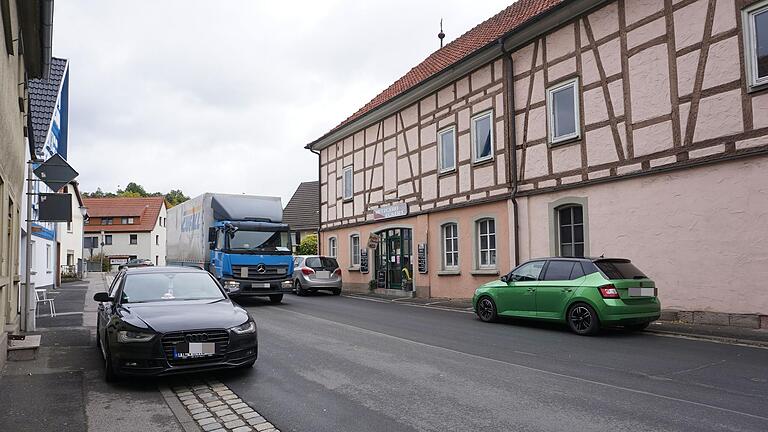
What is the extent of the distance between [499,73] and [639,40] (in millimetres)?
4731

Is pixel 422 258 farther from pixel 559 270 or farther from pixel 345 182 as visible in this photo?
pixel 559 270

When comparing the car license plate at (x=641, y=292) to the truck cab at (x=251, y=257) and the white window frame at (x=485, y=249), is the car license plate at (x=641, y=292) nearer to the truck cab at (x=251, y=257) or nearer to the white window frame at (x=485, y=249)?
the white window frame at (x=485, y=249)

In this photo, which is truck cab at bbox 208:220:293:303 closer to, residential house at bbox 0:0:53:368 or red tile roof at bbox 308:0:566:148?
residential house at bbox 0:0:53:368

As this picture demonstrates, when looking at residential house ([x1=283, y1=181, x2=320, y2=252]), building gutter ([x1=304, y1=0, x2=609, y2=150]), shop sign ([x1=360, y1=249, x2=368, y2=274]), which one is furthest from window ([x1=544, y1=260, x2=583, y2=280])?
residential house ([x1=283, y1=181, x2=320, y2=252])

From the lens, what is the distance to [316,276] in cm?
2172

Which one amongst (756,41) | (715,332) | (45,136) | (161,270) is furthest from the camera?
(45,136)

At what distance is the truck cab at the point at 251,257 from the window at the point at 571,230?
8.00m

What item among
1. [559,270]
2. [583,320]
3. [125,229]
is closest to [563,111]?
[559,270]

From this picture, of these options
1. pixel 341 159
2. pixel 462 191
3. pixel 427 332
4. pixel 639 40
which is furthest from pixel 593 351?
pixel 341 159

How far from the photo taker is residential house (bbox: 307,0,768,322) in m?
10.8

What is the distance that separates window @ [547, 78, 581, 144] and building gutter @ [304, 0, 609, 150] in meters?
1.67

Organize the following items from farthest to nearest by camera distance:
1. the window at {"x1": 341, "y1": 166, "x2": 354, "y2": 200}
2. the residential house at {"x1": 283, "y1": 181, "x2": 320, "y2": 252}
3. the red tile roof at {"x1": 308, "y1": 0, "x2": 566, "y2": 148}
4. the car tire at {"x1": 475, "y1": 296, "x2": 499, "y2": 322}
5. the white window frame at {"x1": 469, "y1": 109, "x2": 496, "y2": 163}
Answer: the residential house at {"x1": 283, "y1": 181, "x2": 320, "y2": 252} < the window at {"x1": 341, "y1": 166, "x2": 354, "y2": 200} < the red tile roof at {"x1": 308, "y1": 0, "x2": 566, "y2": 148} < the white window frame at {"x1": 469, "y1": 109, "x2": 496, "y2": 163} < the car tire at {"x1": 475, "y1": 296, "x2": 499, "y2": 322}

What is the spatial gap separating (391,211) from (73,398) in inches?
644

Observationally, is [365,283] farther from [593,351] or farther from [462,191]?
[593,351]
